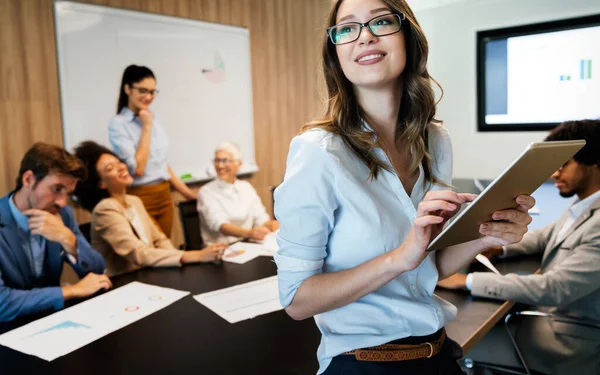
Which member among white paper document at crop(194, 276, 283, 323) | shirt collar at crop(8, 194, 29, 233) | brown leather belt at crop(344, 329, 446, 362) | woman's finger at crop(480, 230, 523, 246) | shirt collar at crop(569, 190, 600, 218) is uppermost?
woman's finger at crop(480, 230, 523, 246)

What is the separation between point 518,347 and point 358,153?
1.48 m

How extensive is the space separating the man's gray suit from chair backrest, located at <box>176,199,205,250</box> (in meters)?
1.95

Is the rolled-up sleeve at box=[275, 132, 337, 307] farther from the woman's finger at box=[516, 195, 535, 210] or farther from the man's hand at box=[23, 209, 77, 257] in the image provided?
the man's hand at box=[23, 209, 77, 257]

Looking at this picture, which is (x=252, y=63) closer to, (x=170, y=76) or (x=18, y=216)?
(x=170, y=76)

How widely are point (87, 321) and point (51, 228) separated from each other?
555 mm

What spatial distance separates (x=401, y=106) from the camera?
114cm

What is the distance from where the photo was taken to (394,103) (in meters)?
1.07

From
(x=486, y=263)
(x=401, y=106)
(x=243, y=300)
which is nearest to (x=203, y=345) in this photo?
(x=243, y=300)

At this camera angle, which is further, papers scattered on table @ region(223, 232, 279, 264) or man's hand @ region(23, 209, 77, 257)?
papers scattered on table @ region(223, 232, 279, 264)

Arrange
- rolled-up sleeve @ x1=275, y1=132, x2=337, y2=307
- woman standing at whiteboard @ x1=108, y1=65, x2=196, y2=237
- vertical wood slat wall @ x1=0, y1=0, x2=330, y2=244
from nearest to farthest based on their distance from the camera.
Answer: rolled-up sleeve @ x1=275, y1=132, x2=337, y2=307, vertical wood slat wall @ x1=0, y1=0, x2=330, y2=244, woman standing at whiteboard @ x1=108, y1=65, x2=196, y2=237

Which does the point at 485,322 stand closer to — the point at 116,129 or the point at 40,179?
the point at 40,179

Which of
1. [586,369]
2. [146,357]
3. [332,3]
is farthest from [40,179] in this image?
[586,369]

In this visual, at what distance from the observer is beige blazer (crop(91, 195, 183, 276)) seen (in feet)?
7.59

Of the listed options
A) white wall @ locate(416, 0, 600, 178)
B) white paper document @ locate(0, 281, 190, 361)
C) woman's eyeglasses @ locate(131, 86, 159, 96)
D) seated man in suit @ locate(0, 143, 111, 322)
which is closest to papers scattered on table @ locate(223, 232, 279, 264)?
white paper document @ locate(0, 281, 190, 361)
